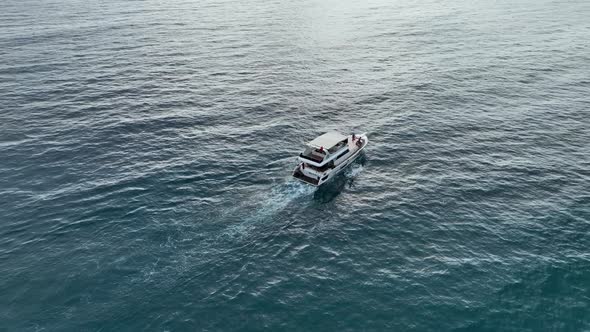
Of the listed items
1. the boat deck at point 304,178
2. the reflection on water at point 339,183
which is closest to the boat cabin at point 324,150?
the boat deck at point 304,178

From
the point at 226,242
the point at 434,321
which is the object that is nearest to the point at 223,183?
the point at 226,242

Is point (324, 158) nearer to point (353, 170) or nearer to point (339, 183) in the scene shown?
point (339, 183)

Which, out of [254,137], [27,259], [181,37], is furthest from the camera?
[181,37]

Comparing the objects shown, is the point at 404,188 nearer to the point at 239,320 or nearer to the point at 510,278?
the point at 510,278

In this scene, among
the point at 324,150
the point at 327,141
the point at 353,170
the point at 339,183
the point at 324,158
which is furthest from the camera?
the point at 353,170

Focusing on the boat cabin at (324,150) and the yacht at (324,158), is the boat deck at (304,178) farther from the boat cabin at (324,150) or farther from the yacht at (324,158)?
the boat cabin at (324,150)

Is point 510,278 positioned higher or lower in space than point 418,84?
lower

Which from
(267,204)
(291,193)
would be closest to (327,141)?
(291,193)
